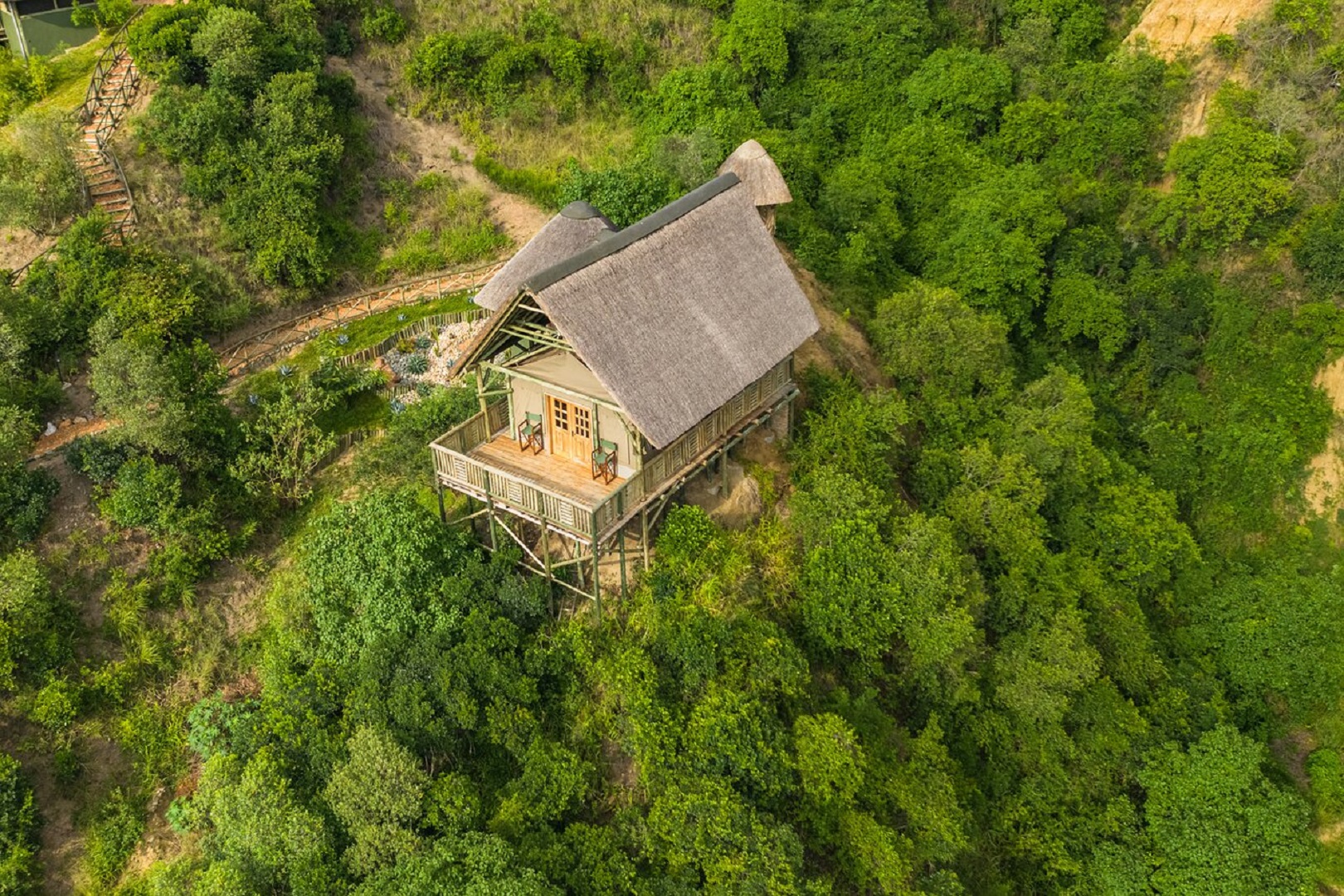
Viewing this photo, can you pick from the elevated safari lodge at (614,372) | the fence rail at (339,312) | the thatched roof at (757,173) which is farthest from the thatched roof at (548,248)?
the fence rail at (339,312)

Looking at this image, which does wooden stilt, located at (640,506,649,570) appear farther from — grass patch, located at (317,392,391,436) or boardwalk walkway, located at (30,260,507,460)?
boardwalk walkway, located at (30,260,507,460)

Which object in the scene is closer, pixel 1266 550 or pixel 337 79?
pixel 1266 550

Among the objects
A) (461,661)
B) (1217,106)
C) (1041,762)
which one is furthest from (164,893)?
(1217,106)

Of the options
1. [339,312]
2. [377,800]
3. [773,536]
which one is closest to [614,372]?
[773,536]

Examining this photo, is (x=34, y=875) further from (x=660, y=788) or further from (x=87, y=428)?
(x=660, y=788)

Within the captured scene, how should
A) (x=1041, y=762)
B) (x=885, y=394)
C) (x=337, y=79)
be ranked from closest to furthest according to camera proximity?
(x=1041, y=762) → (x=885, y=394) → (x=337, y=79)

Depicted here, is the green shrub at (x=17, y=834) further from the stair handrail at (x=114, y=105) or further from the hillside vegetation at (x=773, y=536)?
the stair handrail at (x=114, y=105)

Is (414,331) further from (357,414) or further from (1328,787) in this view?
(1328,787)
